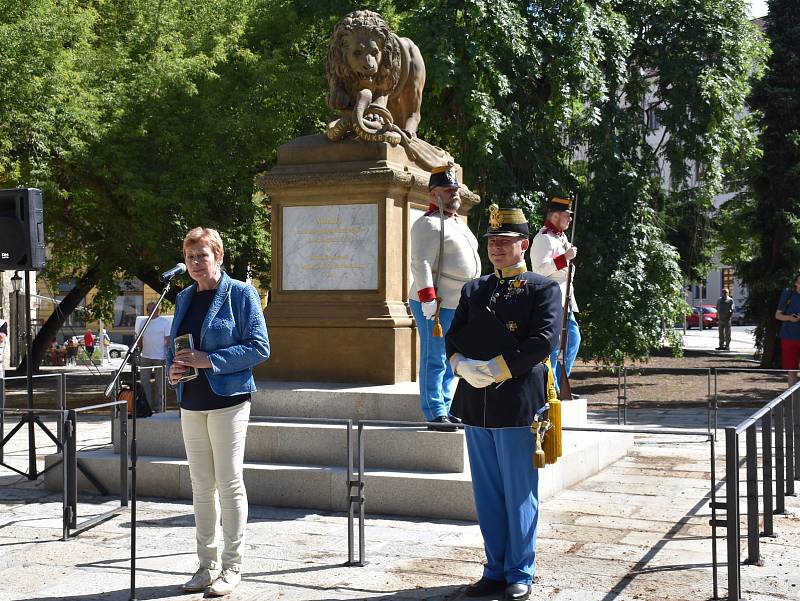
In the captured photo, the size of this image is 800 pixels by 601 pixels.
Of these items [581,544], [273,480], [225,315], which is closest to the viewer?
[225,315]

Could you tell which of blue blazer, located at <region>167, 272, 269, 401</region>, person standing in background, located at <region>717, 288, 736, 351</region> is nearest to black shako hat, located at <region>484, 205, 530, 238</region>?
blue blazer, located at <region>167, 272, 269, 401</region>

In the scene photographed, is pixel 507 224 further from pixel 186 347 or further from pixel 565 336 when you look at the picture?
pixel 565 336

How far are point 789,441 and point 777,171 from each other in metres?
21.9

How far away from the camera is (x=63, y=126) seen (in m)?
17.9

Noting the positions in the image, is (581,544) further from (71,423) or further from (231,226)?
(231,226)

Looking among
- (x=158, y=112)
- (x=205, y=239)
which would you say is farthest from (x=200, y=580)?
(x=158, y=112)

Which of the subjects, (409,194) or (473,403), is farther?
(409,194)

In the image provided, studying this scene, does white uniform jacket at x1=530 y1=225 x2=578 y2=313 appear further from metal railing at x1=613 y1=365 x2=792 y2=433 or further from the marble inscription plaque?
metal railing at x1=613 y1=365 x2=792 y2=433

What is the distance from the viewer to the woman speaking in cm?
564

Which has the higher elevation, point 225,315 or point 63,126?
point 63,126

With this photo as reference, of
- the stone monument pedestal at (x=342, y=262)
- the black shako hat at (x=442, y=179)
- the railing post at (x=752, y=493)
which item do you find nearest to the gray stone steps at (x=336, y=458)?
the stone monument pedestal at (x=342, y=262)

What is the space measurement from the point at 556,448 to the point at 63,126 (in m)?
14.7

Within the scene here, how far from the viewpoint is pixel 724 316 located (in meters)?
35.9

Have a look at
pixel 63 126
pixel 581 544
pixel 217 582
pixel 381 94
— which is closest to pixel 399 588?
pixel 217 582
